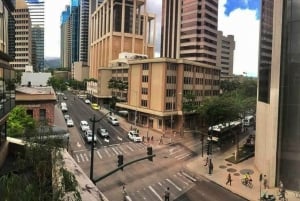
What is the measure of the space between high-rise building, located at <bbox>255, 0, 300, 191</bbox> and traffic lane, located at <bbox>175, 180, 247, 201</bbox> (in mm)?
6338

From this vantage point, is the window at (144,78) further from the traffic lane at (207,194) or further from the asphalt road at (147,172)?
the traffic lane at (207,194)

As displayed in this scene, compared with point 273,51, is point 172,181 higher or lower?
lower

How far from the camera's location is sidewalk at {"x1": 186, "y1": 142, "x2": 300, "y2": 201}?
34.4 metres

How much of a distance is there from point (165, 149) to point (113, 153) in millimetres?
9439

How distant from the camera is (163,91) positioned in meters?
72.9

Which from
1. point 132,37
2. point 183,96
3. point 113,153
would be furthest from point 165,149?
point 132,37

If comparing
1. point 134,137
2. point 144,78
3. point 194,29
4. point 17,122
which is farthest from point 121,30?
point 17,122

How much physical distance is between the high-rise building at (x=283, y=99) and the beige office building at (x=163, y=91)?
35.3 m

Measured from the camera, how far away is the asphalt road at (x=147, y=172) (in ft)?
108

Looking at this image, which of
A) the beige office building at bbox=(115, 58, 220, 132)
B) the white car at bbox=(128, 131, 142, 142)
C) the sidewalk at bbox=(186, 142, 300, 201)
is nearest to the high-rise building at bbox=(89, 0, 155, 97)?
the beige office building at bbox=(115, 58, 220, 132)

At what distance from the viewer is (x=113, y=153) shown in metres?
50.1

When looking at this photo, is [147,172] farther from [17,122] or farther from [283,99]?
[283,99]

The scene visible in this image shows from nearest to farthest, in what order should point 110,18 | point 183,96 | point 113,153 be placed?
point 113,153 → point 183,96 → point 110,18

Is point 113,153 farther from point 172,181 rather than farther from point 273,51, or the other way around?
point 273,51
